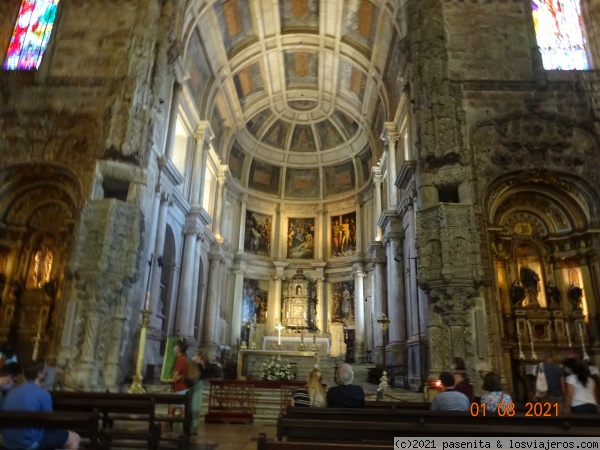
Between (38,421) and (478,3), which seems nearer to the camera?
(38,421)

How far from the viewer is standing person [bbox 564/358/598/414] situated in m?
5.89

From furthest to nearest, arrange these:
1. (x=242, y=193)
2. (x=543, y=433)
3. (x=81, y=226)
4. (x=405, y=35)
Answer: (x=242, y=193)
(x=405, y=35)
(x=81, y=226)
(x=543, y=433)

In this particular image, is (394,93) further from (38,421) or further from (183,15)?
(38,421)

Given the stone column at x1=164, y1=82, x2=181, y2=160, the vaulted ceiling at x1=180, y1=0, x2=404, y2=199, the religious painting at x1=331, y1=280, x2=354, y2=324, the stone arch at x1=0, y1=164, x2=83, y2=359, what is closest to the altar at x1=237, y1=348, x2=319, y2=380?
the stone arch at x1=0, y1=164, x2=83, y2=359

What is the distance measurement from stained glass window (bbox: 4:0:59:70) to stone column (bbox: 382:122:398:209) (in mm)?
13715

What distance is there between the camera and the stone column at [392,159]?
1896 centimetres

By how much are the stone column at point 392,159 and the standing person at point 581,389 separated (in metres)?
13.0

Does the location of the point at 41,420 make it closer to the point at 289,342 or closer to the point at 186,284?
the point at 186,284

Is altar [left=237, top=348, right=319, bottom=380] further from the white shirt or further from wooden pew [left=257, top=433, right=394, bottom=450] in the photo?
wooden pew [left=257, top=433, right=394, bottom=450]

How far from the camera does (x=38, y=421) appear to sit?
12.9 feet

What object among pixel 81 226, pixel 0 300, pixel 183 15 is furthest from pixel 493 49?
pixel 0 300

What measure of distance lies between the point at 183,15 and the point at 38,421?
15.8 metres

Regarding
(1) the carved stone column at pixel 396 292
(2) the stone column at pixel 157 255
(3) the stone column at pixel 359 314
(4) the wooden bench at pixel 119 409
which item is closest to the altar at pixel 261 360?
(1) the carved stone column at pixel 396 292

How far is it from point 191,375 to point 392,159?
14518 mm
